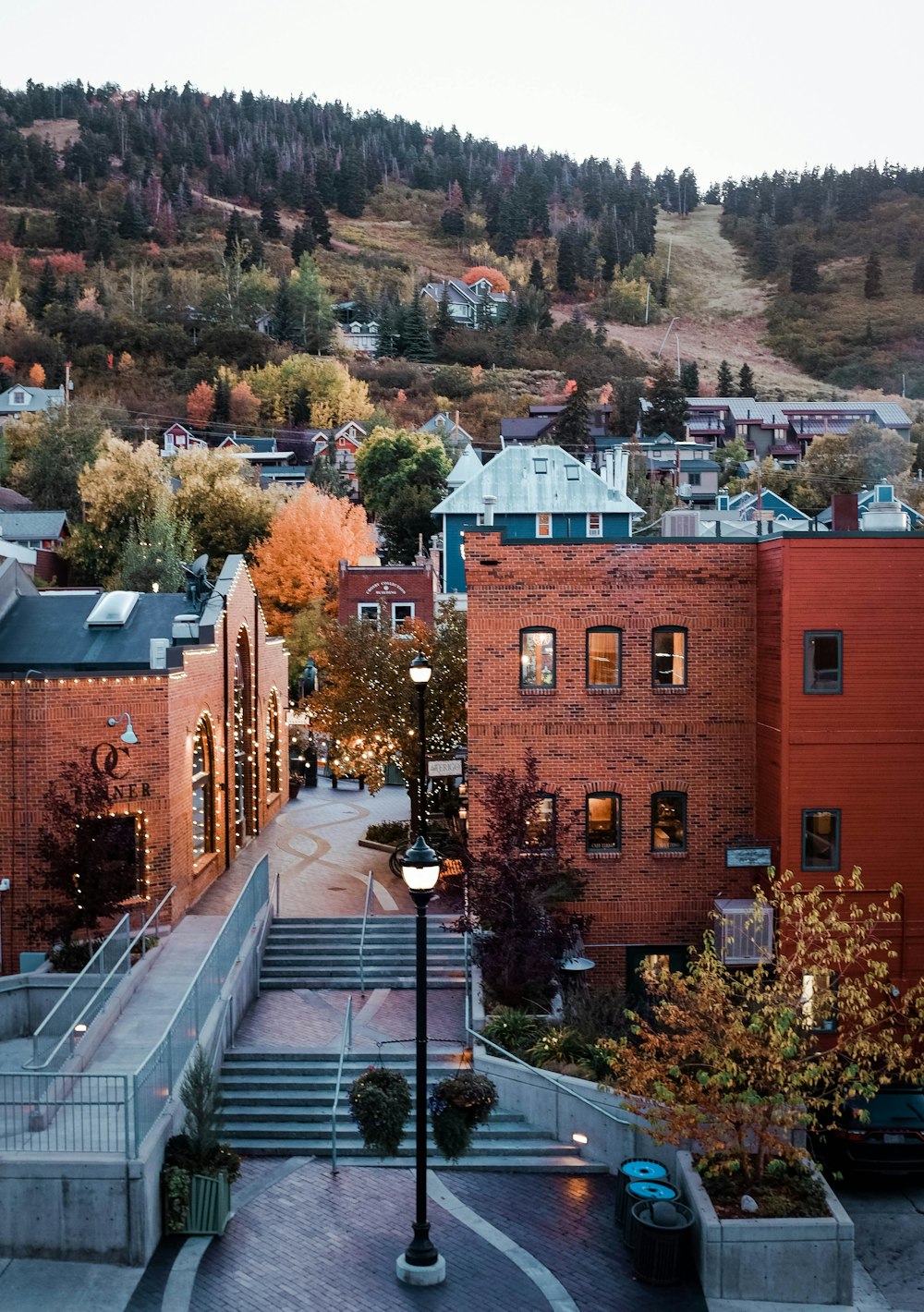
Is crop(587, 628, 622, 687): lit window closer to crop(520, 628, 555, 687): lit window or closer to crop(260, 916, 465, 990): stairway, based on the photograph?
crop(520, 628, 555, 687): lit window

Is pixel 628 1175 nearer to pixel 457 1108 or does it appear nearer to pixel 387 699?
pixel 457 1108

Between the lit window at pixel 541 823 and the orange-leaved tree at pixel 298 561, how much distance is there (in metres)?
38.1

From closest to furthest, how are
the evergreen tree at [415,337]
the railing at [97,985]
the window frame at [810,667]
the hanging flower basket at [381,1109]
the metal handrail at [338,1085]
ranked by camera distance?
the hanging flower basket at [381,1109], the metal handrail at [338,1085], the railing at [97,985], the window frame at [810,667], the evergreen tree at [415,337]

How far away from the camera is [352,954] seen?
79.5 feet

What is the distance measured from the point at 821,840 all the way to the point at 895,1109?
216 inches

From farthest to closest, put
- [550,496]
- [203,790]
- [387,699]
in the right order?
[550,496]
[387,699]
[203,790]

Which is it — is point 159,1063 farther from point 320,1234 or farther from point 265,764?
point 265,764

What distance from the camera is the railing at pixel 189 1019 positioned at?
1485 centimetres

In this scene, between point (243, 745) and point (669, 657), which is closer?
point (669, 657)

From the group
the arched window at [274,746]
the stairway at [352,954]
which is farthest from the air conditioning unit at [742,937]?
the arched window at [274,746]

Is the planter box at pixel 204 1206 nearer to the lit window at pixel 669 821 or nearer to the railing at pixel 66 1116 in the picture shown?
the railing at pixel 66 1116

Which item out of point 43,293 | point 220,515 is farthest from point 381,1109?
point 43,293

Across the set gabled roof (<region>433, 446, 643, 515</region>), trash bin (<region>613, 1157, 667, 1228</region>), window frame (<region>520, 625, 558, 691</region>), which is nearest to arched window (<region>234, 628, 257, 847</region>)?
window frame (<region>520, 625, 558, 691</region>)

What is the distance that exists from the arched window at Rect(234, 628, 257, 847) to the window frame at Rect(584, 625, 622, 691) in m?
10.8
